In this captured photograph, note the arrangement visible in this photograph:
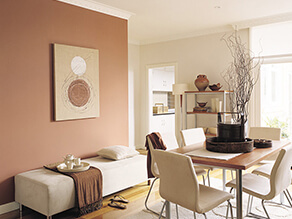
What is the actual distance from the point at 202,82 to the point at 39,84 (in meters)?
2.96

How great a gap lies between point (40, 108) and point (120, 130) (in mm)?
1429

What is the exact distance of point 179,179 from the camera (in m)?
2.17

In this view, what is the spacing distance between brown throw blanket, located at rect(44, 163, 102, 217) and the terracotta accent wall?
419 mm

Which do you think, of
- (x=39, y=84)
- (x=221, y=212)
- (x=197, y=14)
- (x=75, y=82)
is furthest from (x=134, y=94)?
(x=221, y=212)

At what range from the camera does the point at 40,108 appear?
11.2ft

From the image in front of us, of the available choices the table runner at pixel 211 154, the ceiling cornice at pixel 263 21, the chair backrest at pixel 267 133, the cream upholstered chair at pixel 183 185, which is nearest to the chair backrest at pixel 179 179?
the cream upholstered chair at pixel 183 185

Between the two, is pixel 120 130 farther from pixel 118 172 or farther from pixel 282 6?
pixel 282 6

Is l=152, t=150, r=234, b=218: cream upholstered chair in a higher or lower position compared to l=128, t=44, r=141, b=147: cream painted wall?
lower

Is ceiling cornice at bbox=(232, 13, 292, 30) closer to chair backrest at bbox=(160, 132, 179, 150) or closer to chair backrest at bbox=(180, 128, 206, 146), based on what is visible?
chair backrest at bbox=(180, 128, 206, 146)

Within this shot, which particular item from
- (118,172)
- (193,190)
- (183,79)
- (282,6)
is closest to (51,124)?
(118,172)

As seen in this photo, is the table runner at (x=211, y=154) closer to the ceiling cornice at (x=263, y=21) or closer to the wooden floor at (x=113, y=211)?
the wooden floor at (x=113, y=211)

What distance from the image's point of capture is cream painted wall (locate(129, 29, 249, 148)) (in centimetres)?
538

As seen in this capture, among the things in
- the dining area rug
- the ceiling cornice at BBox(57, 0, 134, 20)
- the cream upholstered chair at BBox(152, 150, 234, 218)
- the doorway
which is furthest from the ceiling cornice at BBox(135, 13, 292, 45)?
the cream upholstered chair at BBox(152, 150, 234, 218)

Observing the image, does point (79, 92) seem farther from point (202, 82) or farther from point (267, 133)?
point (267, 133)
